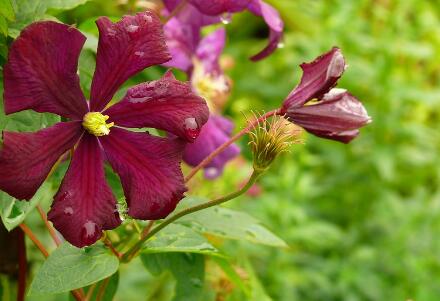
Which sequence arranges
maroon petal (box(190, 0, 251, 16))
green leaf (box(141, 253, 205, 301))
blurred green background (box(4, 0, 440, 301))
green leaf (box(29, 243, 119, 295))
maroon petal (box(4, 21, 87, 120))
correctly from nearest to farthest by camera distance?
maroon petal (box(4, 21, 87, 120)) → green leaf (box(29, 243, 119, 295)) → maroon petal (box(190, 0, 251, 16)) → green leaf (box(141, 253, 205, 301)) → blurred green background (box(4, 0, 440, 301))

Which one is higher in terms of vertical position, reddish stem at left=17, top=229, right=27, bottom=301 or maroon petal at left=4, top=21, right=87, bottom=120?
maroon petal at left=4, top=21, right=87, bottom=120

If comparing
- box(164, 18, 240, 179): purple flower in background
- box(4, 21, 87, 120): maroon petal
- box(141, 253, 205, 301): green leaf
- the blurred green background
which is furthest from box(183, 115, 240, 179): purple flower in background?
the blurred green background

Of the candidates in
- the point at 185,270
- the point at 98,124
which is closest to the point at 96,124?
the point at 98,124

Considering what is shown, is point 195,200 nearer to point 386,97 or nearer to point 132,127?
point 132,127

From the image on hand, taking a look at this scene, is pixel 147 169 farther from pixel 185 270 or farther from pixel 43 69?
pixel 185 270

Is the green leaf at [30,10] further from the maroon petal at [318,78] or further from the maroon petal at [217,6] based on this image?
the maroon petal at [318,78]

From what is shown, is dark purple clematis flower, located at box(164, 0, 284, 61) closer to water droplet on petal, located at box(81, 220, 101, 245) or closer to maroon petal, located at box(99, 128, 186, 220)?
maroon petal, located at box(99, 128, 186, 220)
